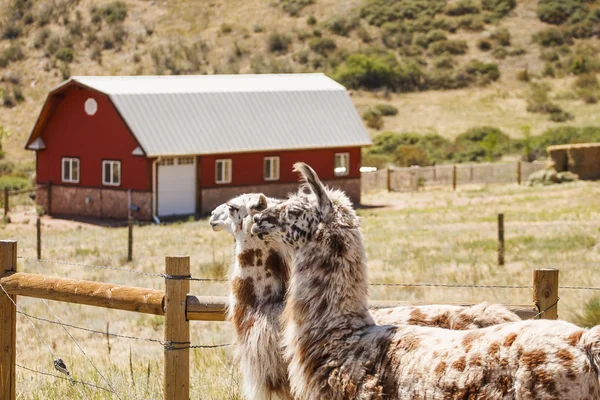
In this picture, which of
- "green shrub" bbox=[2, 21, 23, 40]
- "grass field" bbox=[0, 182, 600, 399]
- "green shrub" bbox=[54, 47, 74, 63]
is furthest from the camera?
"green shrub" bbox=[2, 21, 23, 40]

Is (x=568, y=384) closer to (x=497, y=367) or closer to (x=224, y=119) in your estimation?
(x=497, y=367)

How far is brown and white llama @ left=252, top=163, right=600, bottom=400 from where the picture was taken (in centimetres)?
446

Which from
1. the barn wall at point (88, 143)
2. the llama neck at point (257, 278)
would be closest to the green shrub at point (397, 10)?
the barn wall at point (88, 143)

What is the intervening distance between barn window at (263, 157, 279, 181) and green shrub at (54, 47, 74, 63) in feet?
126

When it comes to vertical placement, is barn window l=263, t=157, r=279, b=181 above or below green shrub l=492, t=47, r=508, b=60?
below

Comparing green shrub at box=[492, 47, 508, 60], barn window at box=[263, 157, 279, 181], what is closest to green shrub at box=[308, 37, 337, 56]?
green shrub at box=[492, 47, 508, 60]

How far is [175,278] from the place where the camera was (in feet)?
22.9

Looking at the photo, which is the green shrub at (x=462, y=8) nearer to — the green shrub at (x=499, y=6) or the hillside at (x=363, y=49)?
the hillside at (x=363, y=49)

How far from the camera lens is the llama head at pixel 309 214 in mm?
5410

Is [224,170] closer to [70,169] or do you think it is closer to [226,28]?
[70,169]

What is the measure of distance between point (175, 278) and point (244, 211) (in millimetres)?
632

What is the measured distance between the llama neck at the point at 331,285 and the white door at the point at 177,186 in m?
32.5

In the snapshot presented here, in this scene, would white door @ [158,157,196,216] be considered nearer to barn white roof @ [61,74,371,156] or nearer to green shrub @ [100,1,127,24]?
barn white roof @ [61,74,371,156]

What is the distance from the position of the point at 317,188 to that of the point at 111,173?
34.1 m
